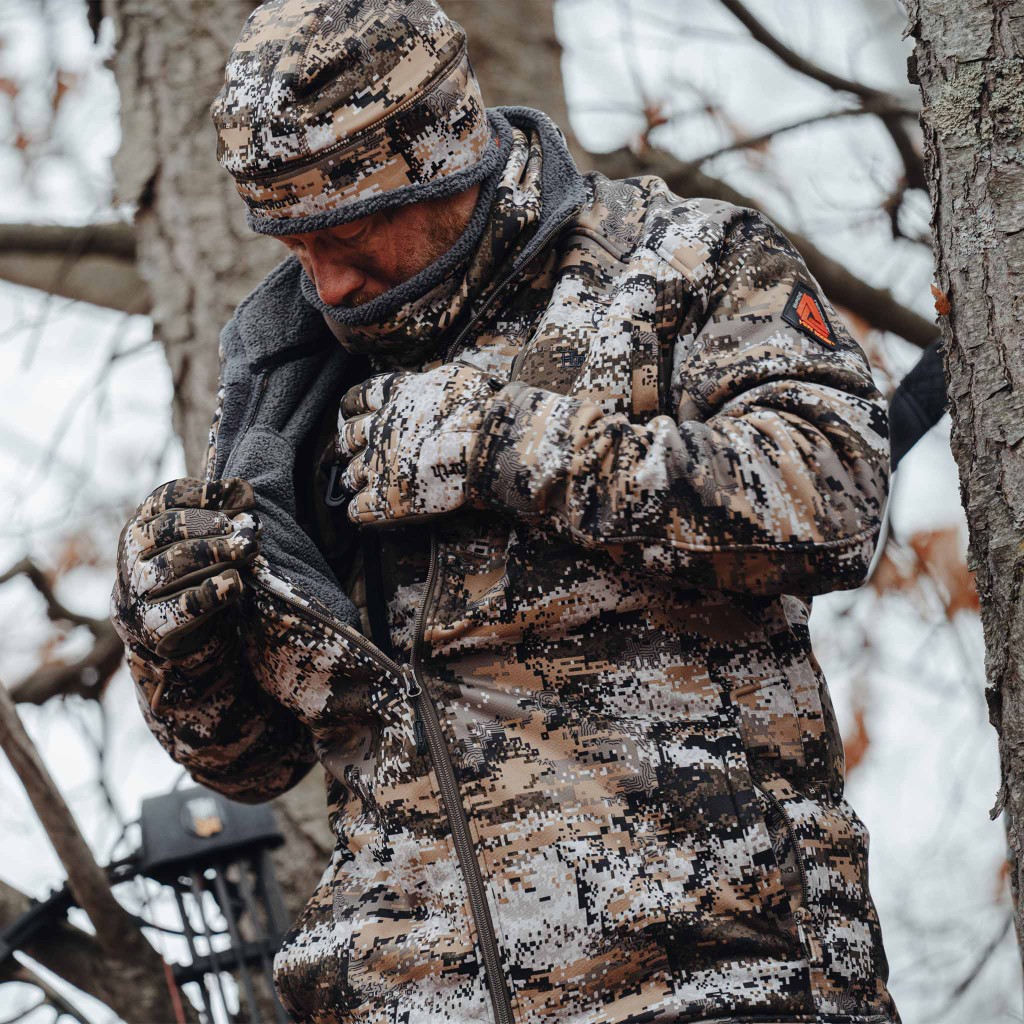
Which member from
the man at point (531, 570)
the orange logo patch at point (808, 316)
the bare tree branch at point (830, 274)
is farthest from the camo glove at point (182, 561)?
the bare tree branch at point (830, 274)

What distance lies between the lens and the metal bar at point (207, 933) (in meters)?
2.64

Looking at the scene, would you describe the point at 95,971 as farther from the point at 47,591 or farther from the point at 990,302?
the point at 990,302

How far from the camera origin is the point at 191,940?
266cm

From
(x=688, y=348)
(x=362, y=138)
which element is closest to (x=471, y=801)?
(x=688, y=348)

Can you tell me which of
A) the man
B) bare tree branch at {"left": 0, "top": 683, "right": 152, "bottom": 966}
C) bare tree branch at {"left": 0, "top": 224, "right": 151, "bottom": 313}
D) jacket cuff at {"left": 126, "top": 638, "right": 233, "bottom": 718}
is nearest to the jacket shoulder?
the man

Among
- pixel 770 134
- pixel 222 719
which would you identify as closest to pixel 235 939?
pixel 222 719

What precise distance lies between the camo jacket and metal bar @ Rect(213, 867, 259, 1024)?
823 millimetres

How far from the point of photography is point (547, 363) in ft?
5.66

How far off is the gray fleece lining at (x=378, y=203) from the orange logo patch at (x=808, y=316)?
1.44 ft

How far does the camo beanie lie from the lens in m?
1.73

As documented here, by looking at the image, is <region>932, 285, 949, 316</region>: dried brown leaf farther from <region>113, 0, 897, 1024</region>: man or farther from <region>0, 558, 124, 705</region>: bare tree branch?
<region>0, 558, 124, 705</region>: bare tree branch

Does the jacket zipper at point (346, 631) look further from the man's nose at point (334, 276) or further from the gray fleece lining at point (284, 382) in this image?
the man's nose at point (334, 276)

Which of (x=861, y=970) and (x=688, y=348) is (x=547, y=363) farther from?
(x=861, y=970)

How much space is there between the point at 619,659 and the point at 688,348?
38 centimetres
